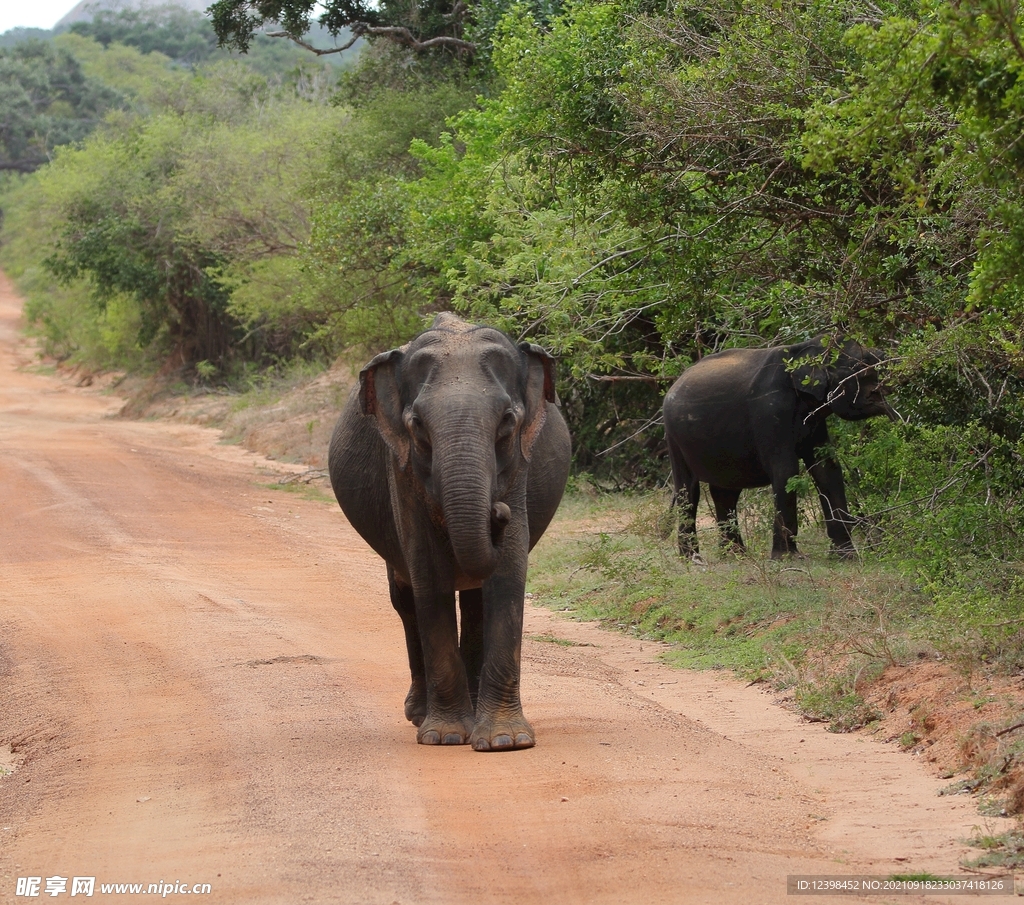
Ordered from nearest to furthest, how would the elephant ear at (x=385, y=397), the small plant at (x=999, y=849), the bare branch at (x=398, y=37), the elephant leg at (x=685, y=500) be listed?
the small plant at (x=999, y=849), the elephant ear at (x=385, y=397), the elephant leg at (x=685, y=500), the bare branch at (x=398, y=37)

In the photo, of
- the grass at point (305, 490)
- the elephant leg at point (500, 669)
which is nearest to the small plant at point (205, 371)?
the grass at point (305, 490)

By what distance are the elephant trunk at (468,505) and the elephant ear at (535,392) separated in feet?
2.20

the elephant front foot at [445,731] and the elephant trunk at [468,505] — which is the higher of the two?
the elephant trunk at [468,505]

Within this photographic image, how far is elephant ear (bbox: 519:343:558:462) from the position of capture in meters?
7.04

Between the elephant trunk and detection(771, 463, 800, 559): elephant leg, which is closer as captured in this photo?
the elephant trunk

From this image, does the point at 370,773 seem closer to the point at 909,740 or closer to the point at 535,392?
the point at 535,392

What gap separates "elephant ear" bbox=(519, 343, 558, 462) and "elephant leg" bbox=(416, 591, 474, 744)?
0.89 metres

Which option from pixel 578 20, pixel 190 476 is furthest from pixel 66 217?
pixel 578 20

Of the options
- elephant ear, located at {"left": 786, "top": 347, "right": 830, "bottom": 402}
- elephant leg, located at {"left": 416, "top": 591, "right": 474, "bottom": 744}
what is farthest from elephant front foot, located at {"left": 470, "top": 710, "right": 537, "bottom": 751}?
elephant ear, located at {"left": 786, "top": 347, "right": 830, "bottom": 402}

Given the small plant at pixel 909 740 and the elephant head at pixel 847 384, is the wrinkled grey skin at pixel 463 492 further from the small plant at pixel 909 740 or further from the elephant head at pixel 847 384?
the elephant head at pixel 847 384

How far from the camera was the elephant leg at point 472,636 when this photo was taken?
25.0 feet

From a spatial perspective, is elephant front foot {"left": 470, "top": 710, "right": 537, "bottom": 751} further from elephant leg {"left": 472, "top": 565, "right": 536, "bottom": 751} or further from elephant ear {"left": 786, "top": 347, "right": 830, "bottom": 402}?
elephant ear {"left": 786, "top": 347, "right": 830, "bottom": 402}

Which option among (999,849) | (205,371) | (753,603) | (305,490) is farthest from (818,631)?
(205,371)

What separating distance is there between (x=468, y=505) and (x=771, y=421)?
7.00m
